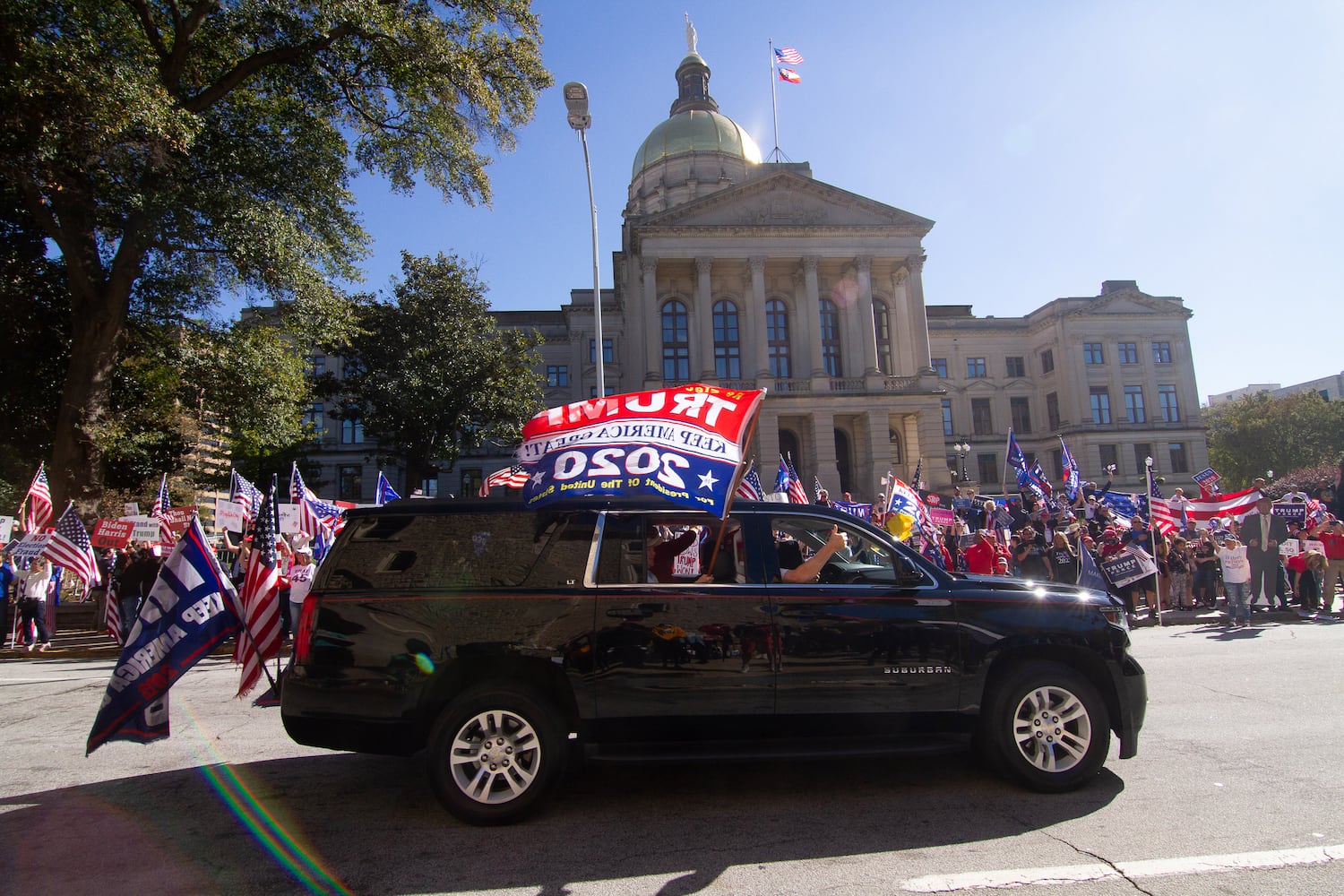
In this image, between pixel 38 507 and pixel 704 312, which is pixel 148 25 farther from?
pixel 704 312

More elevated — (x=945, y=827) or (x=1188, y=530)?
(x=1188, y=530)

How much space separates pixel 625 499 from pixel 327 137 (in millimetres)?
18993

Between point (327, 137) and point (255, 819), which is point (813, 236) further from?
point (255, 819)

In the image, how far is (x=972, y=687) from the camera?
469 cm

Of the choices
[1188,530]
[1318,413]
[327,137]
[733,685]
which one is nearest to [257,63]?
[327,137]

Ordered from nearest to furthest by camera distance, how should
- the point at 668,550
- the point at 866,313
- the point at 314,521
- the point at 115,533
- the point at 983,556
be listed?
the point at 668,550, the point at 983,556, the point at 314,521, the point at 115,533, the point at 866,313

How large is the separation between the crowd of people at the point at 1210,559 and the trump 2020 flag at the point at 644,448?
8.39m

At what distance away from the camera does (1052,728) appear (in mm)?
4750

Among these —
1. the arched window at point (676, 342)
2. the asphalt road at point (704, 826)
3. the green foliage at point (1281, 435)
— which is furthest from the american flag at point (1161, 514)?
the green foliage at point (1281, 435)

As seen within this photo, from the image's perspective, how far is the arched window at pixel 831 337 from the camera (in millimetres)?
51781

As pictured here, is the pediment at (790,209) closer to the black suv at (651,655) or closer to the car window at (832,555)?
the car window at (832,555)

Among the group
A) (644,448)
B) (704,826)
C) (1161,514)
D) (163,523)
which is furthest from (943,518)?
(163,523)

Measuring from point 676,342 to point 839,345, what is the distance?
37.0 ft

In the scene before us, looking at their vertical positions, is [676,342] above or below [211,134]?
above
